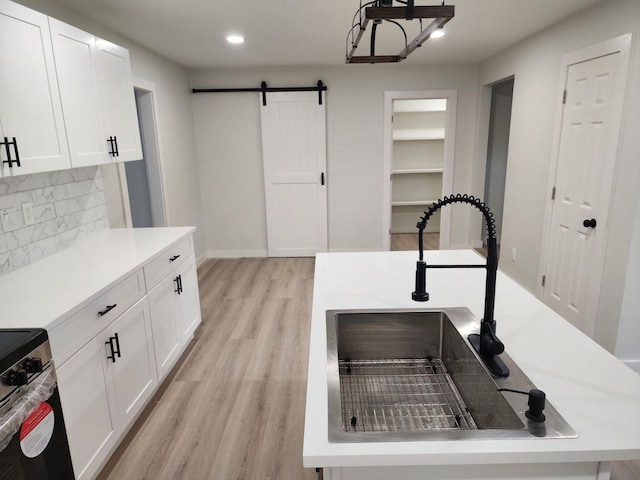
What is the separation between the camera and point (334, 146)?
514 centimetres

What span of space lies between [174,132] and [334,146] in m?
1.92

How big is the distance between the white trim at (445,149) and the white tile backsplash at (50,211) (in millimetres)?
3363

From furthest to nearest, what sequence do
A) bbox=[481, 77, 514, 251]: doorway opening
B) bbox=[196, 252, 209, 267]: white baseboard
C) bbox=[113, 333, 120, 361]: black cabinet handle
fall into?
bbox=[481, 77, 514, 251]: doorway opening, bbox=[196, 252, 209, 267]: white baseboard, bbox=[113, 333, 120, 361]: black cabinet handle

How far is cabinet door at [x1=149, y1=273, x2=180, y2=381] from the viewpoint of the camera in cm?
A: 243

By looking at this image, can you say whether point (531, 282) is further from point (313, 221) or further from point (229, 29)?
point (229, 29)

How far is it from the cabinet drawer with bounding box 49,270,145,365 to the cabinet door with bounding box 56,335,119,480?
5cm

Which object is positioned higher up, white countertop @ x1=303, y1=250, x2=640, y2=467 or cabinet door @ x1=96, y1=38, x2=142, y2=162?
cabinet door @ x1=96, y1=38, x2=142, y2=162

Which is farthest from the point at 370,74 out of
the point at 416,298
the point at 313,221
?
the point at 416,298

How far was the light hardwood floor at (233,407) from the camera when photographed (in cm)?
196

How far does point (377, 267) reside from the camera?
202 centimetres

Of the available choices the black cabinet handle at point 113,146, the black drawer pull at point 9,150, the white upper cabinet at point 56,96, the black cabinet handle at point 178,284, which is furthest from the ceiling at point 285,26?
the black cabinet handle at point 178,284

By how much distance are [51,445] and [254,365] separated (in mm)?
1489

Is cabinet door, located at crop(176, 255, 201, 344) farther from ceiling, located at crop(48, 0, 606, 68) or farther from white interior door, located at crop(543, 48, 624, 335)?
white interior door, located at crop(543, 48, 624, 335)

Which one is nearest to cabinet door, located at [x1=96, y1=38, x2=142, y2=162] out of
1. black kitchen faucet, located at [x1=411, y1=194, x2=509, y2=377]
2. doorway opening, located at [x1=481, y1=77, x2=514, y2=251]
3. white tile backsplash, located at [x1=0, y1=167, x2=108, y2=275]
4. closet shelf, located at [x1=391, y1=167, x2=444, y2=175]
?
white tile backsplash, located at [x1=0, y1=167, x2=108, y2=275]
